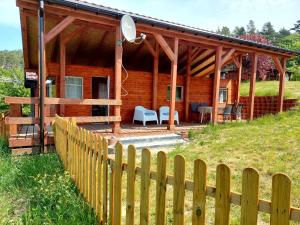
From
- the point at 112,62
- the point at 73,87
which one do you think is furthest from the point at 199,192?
the point at 112,62

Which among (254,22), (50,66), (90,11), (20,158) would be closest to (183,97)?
(50,66)

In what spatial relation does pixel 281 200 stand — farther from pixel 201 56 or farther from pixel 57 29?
pixel 201 56

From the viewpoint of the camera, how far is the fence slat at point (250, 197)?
1.50m

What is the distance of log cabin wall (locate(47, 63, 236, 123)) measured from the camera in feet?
34.4

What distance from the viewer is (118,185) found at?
253cm

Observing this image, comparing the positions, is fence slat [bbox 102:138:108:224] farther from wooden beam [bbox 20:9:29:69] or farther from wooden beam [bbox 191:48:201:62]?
wooden beam [bbox 191:48:201:62]

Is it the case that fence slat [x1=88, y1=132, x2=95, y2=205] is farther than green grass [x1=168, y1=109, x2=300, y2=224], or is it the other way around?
green grass [x1=168, y1=109, x2=300, y2=224]

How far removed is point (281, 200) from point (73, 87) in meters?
10.1

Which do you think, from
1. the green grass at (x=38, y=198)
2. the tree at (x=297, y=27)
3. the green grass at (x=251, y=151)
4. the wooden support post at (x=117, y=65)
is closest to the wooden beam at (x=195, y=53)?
the green grass at (x=251, y=151)

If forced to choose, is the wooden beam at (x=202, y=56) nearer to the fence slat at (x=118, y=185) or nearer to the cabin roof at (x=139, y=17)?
the cabin roof at (x=139, y=17)

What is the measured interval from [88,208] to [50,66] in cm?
782

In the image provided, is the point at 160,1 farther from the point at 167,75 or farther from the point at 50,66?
the point at 50,66

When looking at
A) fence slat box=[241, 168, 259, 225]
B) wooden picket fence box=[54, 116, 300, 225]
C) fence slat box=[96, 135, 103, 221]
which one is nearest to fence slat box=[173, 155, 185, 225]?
wooden picket fence box=[54, 116, 300, 225]

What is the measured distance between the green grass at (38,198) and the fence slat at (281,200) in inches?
82.4
